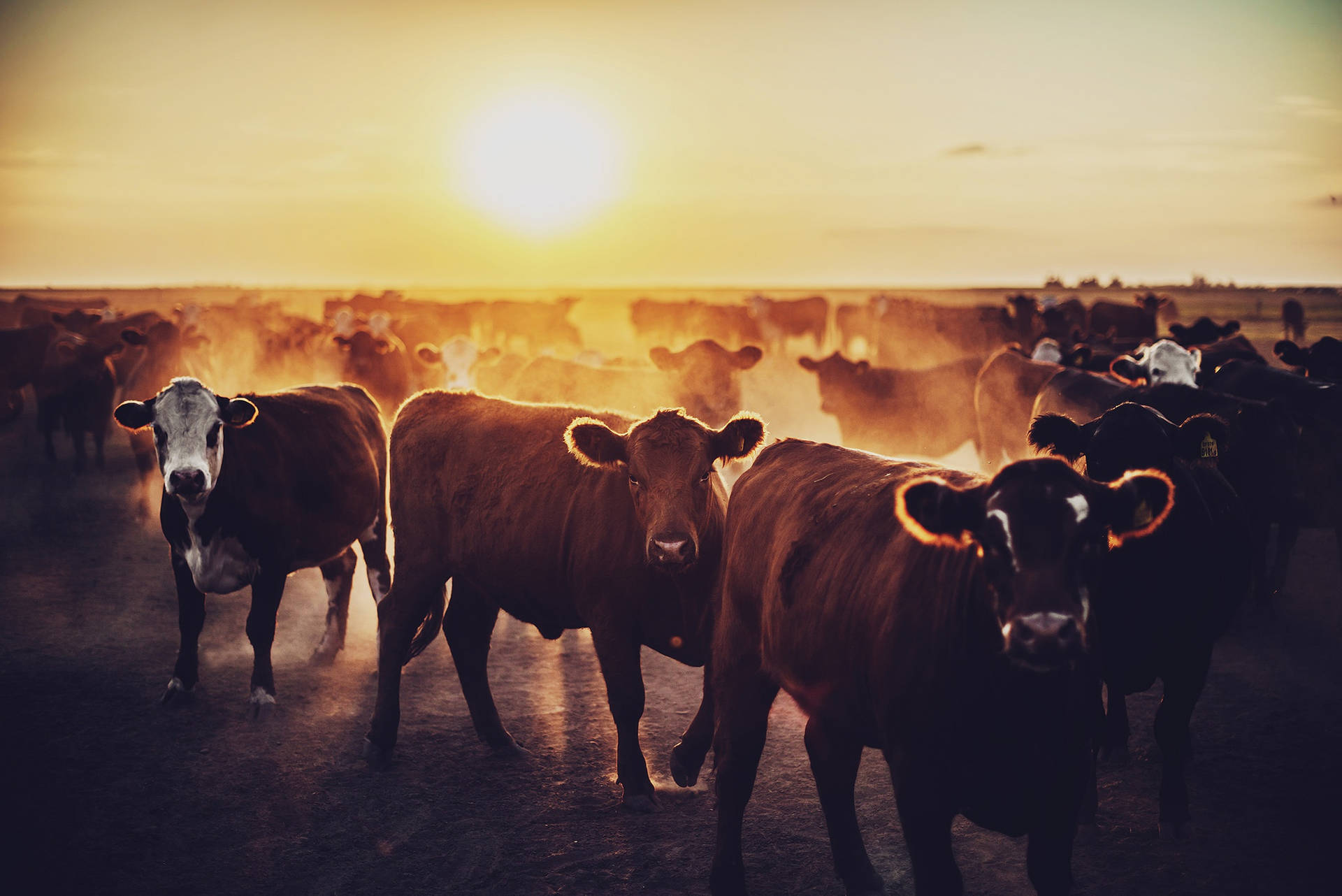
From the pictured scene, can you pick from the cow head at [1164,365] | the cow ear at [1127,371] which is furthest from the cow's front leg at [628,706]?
the cow head at [1164,365]

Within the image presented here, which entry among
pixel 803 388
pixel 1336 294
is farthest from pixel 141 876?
pixel 1336 294

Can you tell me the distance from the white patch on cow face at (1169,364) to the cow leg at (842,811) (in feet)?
25.2

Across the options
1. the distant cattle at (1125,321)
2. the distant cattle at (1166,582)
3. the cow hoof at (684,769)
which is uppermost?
the distant cattle at (1125,321)

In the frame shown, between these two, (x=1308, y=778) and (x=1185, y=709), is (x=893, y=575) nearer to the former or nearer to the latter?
(x=1185, y=709)

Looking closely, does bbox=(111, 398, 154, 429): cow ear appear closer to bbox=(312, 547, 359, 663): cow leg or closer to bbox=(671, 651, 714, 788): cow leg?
bbox=(312, 547, 359, 663): cow leg

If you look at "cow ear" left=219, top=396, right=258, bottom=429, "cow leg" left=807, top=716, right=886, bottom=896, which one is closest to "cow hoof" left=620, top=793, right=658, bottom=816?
"cow leg" left=807, top=716, right=886, bottom=896

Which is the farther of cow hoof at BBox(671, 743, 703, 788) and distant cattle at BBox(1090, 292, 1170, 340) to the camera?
distant cattle at BBox(1090, 292, 1170, 340)

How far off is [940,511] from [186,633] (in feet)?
18.8

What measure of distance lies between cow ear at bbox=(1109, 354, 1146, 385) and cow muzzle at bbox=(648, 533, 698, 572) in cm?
696

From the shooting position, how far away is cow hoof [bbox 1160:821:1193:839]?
4.80 meters

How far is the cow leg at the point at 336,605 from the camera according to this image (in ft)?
25.8

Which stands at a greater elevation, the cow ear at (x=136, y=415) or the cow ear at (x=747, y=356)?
the cow ear at (x=747, y=356)

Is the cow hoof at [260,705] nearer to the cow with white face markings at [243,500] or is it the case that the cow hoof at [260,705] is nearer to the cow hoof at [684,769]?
the cow with white face markings at [243,500]

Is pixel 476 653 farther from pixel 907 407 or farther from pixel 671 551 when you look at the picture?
pixel 907 407
